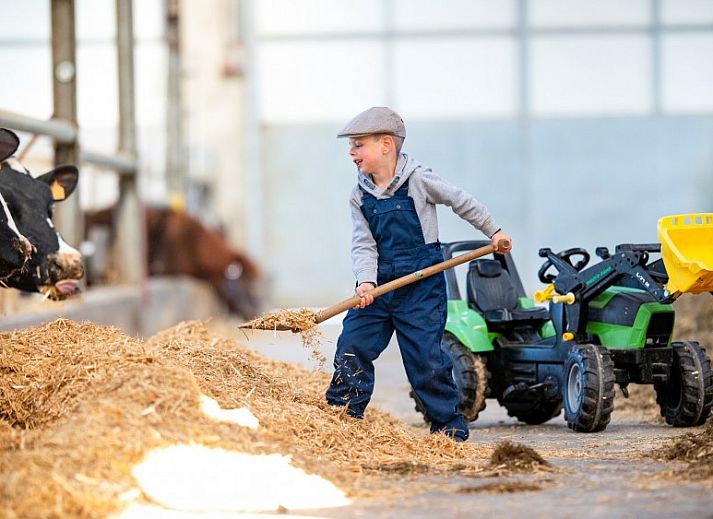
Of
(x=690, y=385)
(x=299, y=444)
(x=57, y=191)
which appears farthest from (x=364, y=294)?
(x=57, y=191)

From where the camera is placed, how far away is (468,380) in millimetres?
7520

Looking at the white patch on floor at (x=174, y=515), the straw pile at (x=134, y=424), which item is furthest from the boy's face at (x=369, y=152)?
the white patch on floor at (x=174, y=515)

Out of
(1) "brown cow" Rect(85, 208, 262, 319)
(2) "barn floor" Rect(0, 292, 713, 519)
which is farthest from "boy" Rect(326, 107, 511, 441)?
(1) "brown cow" Rect(85, 208, 262, 319)

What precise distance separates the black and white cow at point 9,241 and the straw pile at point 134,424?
163 centimetres

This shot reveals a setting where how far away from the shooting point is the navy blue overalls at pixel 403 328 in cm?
657

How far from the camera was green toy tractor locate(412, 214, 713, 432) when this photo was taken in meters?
6.86

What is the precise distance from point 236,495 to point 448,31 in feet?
64.5

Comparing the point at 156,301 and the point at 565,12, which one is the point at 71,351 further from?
the point at 565,12

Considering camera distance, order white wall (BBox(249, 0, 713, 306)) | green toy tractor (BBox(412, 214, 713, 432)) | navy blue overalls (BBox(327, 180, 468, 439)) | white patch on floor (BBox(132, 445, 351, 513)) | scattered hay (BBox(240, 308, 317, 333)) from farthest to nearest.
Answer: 1. white wall (BBox(249, 0, 713, 306))
2. green toy tractor (BBox(412, 214, 713, 432))
3. navy blue overalls (BBox(327, 180, 468, 439))
4. scattered hay (BBox(240, 308, 317, 333))
5. white patch on floor (BBox(132, 445, 351, 513))

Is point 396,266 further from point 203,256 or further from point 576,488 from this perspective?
point 203,256

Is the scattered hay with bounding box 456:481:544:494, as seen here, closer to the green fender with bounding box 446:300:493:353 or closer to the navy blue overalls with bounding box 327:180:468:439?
the navy blue overalls with bounding box 327:180:468:439

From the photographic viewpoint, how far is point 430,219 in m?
6.71

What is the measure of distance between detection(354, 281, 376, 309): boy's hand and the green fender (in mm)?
1359

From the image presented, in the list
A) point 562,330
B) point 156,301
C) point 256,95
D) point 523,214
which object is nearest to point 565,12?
point 523,214
